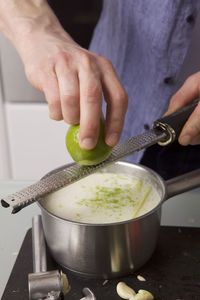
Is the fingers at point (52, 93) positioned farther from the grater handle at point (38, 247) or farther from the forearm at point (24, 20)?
the grater handle at point (38, 247)

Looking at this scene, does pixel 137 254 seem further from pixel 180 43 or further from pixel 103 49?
pixel 103 49

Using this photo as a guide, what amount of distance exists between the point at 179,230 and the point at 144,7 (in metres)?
0.59

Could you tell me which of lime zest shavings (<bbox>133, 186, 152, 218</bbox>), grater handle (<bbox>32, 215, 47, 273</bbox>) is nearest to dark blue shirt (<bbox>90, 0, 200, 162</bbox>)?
lime zest shavings (<bbox>133, 186, 152, 218</bbox>)

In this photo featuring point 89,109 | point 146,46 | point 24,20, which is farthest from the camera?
point 146,46

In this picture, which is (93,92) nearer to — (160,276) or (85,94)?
(85,94)

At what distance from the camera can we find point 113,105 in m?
0.78

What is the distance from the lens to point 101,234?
77 cm

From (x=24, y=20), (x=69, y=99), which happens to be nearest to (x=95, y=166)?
(x=69, y=99)

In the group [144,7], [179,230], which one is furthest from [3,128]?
[179,230]

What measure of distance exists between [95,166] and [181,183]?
18cm

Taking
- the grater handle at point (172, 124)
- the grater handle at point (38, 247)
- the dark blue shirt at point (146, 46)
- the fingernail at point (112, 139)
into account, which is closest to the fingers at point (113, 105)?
the fingernail at point (112, 139)

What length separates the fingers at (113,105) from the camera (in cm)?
78

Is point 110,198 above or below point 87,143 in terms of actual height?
below

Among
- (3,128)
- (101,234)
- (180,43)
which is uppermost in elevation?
(180,43)
